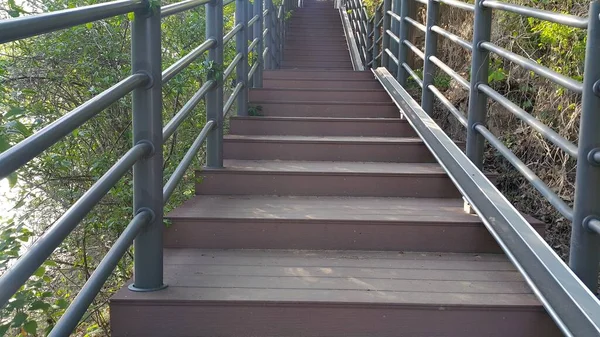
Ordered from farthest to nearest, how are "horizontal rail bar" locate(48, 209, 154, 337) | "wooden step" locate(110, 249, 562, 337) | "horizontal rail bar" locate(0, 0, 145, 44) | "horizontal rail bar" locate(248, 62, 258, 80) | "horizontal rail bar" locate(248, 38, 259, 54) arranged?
1. "horizontal rail bar" locate(248, 62, 258, 80)
2. "horizontal rail bar" locate(248, 38, 259, 54)
3. "wooden step" locate(110, 249, 562, 337)
4. "horizontal rail bar" locate(48, 209, 154, 337)
5. "horizontal rail bar" locate(0, 0, 145, 44)

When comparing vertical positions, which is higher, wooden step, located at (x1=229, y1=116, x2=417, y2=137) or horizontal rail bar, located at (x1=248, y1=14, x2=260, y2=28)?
horizontal rail bar, located at (x1=248, y1=14, x2=260, y2=28)

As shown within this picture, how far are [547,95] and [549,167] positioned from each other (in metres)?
0.40

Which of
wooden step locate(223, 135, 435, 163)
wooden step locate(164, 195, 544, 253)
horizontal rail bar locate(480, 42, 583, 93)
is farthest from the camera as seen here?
wooden step locate(223, 135, 435, 163)

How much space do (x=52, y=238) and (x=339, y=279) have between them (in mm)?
1314

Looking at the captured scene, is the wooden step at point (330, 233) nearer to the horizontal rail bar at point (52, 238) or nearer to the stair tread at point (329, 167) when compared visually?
the stair tread at point (329, 167)

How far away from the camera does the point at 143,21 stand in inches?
86.8

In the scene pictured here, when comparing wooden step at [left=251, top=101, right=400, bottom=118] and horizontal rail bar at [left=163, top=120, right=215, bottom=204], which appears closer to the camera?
horizontal rail bar at [left=163, top=120, right=215, bottom=204]

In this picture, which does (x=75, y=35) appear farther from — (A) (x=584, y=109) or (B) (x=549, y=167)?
(A) (x=584, y=109)

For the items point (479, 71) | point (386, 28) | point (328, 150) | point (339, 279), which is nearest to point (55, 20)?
point (339, 279)

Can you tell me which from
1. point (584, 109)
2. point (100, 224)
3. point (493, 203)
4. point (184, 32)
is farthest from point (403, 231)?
point (184, 32)

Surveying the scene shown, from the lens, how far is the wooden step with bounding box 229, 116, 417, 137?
454 centimetres

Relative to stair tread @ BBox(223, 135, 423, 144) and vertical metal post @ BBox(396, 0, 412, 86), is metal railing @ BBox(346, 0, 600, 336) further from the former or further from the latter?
vertical metal post @ BBox(396, 0, 412, 86)

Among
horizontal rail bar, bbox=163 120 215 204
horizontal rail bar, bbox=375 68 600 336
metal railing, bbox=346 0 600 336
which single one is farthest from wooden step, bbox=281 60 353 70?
horizontal rail bar, bbox=163 120 215 204

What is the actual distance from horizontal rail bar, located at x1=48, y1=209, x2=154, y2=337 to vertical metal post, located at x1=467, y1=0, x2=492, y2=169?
1.69 meters
